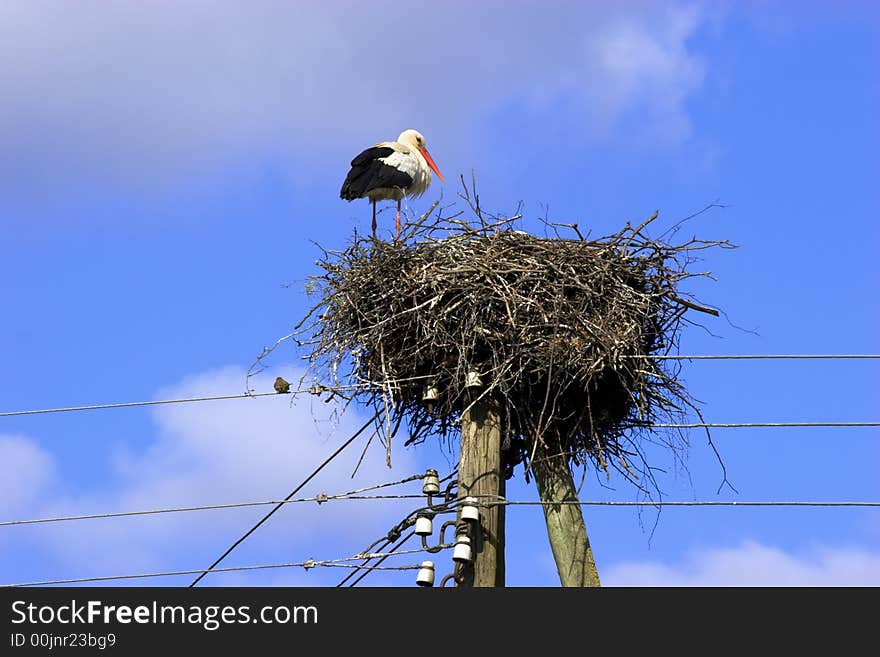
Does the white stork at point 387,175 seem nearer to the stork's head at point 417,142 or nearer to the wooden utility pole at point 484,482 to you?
the stork's head at point 417,142

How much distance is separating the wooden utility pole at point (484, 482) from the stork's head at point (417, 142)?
20.9 feet

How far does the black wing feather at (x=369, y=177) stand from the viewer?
40.4ft

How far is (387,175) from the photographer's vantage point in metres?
12.4

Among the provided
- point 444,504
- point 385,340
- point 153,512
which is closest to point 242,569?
point 153,512

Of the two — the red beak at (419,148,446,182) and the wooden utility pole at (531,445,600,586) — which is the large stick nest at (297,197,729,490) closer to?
the wooden utility pole at (531,445,600,586)

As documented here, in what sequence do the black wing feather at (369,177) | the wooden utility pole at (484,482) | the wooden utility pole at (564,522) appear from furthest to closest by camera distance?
the black wing feather at (369,177) → the wooden utility pole at (564,522) → the wooden utility pole at (484,482)

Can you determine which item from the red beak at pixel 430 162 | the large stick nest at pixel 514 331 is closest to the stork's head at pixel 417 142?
the red beak at pixel 430 162

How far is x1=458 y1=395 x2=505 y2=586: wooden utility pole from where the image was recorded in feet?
23.8

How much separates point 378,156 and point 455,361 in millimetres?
5042

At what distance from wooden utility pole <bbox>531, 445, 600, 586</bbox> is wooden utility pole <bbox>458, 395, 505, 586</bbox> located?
36cm

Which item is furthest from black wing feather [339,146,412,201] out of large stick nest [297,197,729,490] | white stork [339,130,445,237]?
large stick nest [297,197,729,490]

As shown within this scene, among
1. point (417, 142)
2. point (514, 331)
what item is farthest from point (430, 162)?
point (514, 331)

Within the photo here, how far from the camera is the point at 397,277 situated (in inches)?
332

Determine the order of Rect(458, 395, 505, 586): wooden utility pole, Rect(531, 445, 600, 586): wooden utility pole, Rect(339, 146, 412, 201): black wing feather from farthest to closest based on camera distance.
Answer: Rect(339, 146, 412, 201): black wing feather < Rect(531, 445, 600, 586): wooden utility pole < Rect(458, 395, 505, 586): wooden utility pole
